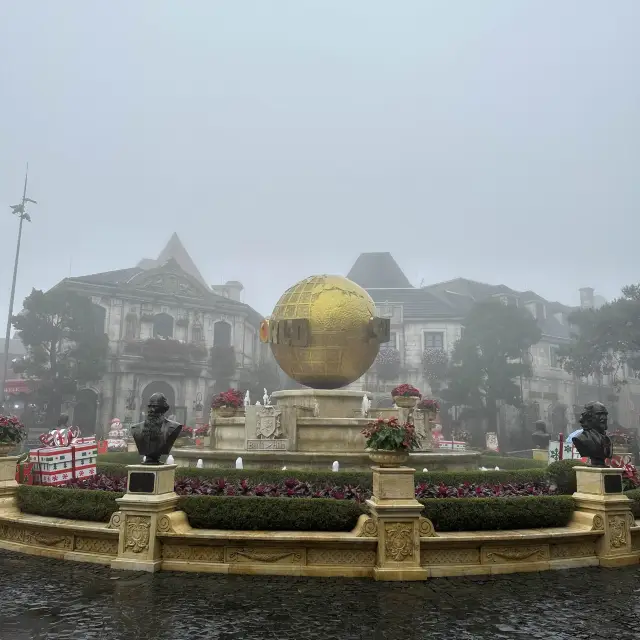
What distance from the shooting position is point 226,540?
7184 mm

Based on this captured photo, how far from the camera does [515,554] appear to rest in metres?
7.46

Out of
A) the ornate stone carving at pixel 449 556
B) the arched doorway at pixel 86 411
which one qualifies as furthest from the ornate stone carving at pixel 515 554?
the arched doorway at pixel 86 411

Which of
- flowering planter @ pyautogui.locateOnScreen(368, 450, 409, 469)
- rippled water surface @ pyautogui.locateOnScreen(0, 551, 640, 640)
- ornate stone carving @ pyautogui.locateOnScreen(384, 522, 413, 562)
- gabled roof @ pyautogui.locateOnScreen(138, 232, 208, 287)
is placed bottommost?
rippled water surface @ pyautogui.locateOnScreen(0, 551, 640, 640)

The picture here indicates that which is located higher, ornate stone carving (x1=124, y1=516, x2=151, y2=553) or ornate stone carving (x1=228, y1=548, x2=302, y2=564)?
ornate stone carving (x1=124, y1=516, x2=151, y2=553)

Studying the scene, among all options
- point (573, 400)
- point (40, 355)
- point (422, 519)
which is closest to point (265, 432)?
point (422, 519)

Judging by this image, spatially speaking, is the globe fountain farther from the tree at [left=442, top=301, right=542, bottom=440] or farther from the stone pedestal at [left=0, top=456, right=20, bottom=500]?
the tree at [left=442, top=301, right=542, bottom=440]

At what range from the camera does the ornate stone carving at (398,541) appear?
23.0ft

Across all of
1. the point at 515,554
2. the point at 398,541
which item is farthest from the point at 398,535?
the point at 515,554

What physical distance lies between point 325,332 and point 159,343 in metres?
31.5

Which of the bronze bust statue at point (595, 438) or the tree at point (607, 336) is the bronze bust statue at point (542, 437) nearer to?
the bronze bust statue at point (595, 438)

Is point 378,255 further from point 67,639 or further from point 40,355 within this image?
point 67,639

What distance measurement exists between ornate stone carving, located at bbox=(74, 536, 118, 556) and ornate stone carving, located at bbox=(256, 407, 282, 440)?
6415mm

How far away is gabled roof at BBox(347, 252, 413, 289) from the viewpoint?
5631 centimetres

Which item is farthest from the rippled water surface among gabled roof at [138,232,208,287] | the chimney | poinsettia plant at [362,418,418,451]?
the chimney
